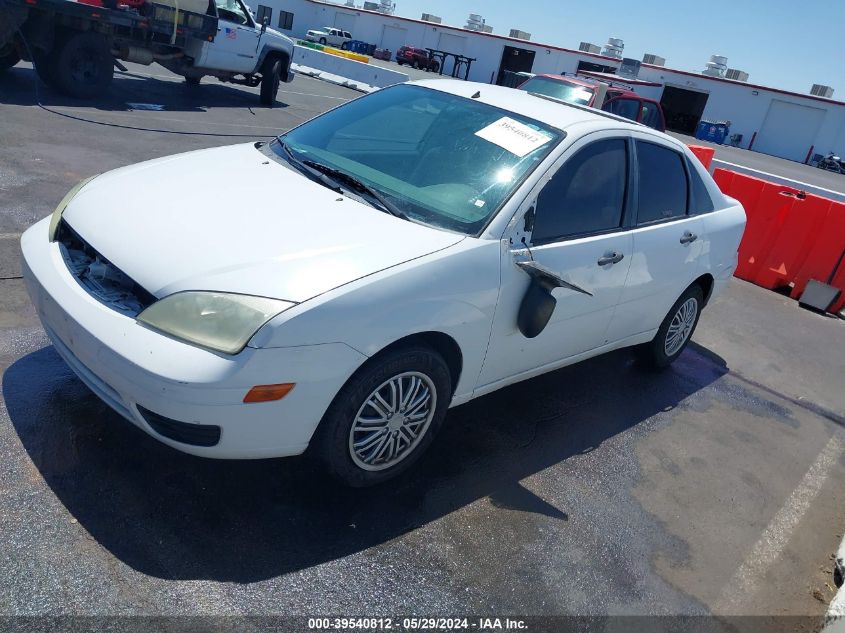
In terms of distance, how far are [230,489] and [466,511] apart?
1.07 meters

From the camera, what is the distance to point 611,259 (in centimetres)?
405

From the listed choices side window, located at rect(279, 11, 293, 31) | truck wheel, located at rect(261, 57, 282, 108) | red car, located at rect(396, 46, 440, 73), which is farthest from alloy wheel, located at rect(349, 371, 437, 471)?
side window, located at rect(279, 11, 293, 31)

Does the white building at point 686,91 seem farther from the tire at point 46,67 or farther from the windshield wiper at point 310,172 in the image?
the windshield wiper at point 310,172

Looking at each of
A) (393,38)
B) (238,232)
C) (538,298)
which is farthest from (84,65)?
(393,38)

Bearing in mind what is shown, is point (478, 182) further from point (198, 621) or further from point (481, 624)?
point (198, 621)

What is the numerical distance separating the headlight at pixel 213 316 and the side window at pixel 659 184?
262cm

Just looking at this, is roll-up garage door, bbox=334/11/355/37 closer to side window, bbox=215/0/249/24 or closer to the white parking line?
side window, bbox=215/0/249/24

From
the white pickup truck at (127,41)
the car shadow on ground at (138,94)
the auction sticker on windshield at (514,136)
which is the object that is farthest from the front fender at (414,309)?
the white pickup truck at (127,41)

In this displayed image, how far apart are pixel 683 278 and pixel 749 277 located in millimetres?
4453

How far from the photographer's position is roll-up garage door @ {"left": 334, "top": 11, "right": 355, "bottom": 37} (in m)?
61.5

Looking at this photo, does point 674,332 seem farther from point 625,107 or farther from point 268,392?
point 625,107

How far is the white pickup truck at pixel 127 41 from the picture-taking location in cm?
1016

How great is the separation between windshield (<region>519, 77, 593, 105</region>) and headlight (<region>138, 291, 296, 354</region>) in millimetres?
11382

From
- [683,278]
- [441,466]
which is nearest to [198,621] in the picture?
[441,466]
